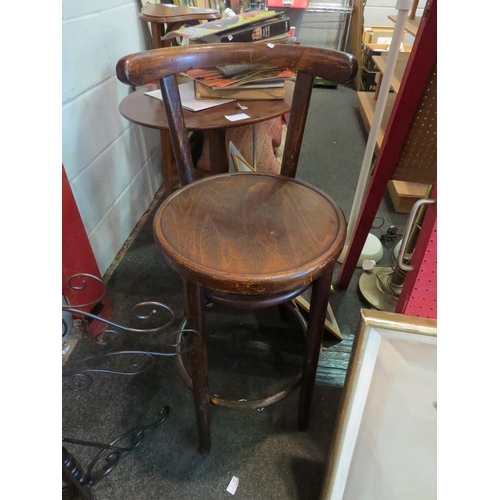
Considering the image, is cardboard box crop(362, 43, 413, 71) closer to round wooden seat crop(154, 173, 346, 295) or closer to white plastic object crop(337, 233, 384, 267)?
white plastic object crop(337, 233, 384, 267)

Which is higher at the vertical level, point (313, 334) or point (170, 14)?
point (170, 14)

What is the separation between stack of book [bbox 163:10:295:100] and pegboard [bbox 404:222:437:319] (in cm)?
64

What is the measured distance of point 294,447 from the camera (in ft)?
3.04

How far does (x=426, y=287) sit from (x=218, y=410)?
2.03 feet

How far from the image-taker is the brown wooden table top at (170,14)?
1.28 metres

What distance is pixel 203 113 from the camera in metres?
1.06

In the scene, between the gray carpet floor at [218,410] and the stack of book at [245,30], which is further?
the stack of book at [245,30]

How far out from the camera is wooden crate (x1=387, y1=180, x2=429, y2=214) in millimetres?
1729

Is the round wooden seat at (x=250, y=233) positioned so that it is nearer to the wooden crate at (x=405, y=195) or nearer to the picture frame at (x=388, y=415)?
the picture frame at (x=388, y=415)

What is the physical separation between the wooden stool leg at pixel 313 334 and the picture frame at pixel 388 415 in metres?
0.16

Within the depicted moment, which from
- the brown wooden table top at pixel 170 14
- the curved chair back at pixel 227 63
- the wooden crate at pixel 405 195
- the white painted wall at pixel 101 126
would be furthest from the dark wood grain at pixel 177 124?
the wooden crate at pixel 405 195

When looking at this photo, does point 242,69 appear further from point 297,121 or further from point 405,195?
point 405,195

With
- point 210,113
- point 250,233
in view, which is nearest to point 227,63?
point 210,113
